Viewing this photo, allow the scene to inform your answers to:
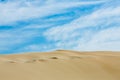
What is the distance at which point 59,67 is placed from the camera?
5.93m

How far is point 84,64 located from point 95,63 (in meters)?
0.27

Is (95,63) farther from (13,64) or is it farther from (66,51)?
(13,64)

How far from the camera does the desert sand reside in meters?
5.34

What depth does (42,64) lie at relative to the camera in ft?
19.3

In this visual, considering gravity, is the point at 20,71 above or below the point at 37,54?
below

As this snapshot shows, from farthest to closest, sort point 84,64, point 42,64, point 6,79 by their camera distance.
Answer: point 84,64 < point 42,64 < point 6,79

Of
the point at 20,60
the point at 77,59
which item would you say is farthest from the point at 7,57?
the point at 77,59

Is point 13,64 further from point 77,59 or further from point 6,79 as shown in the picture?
point 77,59

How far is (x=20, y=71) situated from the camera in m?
5.37

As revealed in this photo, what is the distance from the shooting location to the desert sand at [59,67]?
5340 mm

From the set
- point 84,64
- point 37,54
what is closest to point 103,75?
point 84,64

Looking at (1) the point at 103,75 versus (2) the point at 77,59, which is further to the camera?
(2) the point at 77,59

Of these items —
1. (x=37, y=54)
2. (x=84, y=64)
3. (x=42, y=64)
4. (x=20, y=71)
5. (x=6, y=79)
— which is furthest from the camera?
(x=37, y=54)

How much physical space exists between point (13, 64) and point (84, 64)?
139 centimetres
